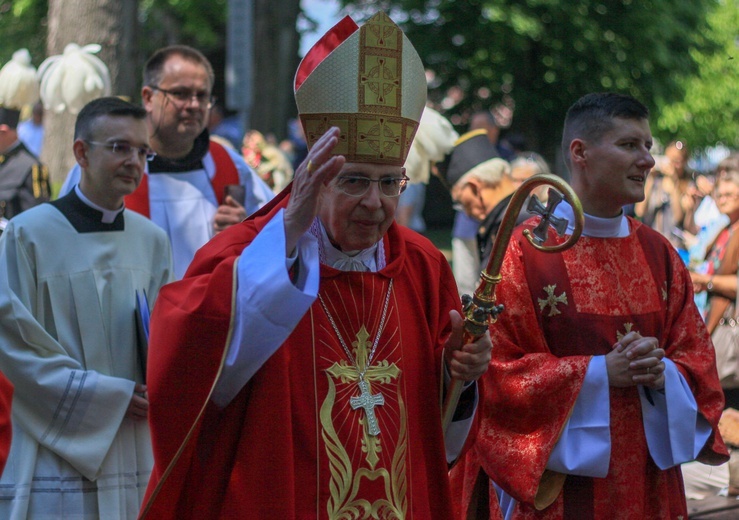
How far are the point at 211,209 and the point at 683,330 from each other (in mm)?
2592

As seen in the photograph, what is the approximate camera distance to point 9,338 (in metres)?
4.56

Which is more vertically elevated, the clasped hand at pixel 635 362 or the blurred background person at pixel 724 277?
the blurred background person at pixel 724 277

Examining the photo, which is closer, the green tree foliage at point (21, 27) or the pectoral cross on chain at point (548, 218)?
the pectoral cross on chain at point (548, 218)

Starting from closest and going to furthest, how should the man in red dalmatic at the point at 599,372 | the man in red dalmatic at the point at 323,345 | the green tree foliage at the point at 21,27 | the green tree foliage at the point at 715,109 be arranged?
the man in red dalmatic at the point at 323,345, the man in red dalmatic at the point at 599,372, the green tree foliage at the point at 21,27, the green tree foliage at the point at 715,109

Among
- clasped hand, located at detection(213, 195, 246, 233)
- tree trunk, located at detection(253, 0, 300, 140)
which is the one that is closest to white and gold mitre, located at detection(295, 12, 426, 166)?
clasped hand, located at detection(213, 195, 246, 233)

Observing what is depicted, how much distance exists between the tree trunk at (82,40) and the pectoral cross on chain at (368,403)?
21.0 feet

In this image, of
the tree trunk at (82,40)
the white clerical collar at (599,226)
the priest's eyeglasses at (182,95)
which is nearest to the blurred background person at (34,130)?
the tree trunk at (82,40)

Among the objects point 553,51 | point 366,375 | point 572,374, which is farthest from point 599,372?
point 553,51

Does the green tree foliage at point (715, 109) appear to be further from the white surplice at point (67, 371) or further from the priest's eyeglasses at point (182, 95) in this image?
the white surplice at point (67, 371)

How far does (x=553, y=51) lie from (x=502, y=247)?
57.6 ft

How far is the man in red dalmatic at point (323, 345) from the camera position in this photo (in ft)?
10.9

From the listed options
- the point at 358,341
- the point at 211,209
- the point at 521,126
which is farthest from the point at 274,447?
the point at 521,126

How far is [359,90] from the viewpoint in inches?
142

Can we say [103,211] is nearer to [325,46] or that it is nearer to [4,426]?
[4,426]
